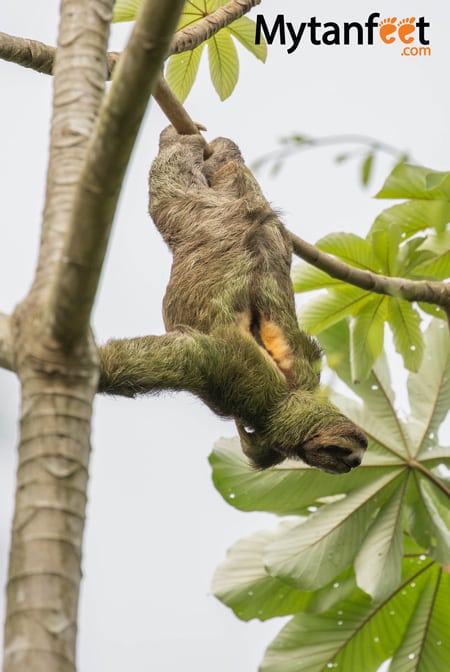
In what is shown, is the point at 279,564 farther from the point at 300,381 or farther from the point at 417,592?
the point at 300,381

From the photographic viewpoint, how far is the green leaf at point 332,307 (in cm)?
479

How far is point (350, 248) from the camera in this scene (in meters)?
4.77

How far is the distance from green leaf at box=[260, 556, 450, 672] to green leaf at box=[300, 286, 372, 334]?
162cm

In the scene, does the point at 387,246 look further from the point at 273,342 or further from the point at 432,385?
the point at 432,385

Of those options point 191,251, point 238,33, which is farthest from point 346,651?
point 238,33

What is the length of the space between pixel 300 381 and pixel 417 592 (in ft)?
6.11

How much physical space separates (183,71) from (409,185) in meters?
1.70

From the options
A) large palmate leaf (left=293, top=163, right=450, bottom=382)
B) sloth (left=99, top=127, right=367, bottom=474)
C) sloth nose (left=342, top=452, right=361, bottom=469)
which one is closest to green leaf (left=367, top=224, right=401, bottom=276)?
large palmate leaf (left=293, top=163, right=450, bottom=382)

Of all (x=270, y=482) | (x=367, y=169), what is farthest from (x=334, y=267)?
(x=367, y=169)

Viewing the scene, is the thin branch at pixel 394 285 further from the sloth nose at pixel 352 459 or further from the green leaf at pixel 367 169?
the green leaf at pixel 367 169

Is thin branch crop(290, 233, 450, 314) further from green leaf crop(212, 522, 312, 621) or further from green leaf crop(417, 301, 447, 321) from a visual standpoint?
green leaf crop(212, 522, 312, 621)

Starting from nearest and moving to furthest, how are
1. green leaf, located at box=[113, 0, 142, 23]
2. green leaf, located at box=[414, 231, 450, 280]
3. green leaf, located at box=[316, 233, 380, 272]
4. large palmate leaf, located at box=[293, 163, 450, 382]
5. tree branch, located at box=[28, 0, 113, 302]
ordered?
tree branch, located at box=[28, 0, 113, 302] < large palmate leaf, located at box=[293, 163, 450, 382] < green leaf, located at box=[316, 233, 380, 272] < green leaf, located at box=[414, 231, 450, 280] < green leaf, located at box=[113, 0, 142, 23]

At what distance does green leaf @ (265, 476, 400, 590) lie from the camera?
202 inches

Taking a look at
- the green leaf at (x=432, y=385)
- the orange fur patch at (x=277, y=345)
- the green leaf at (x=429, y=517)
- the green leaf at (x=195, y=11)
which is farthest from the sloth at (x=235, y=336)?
the green leaf at (x=432, y=385)
